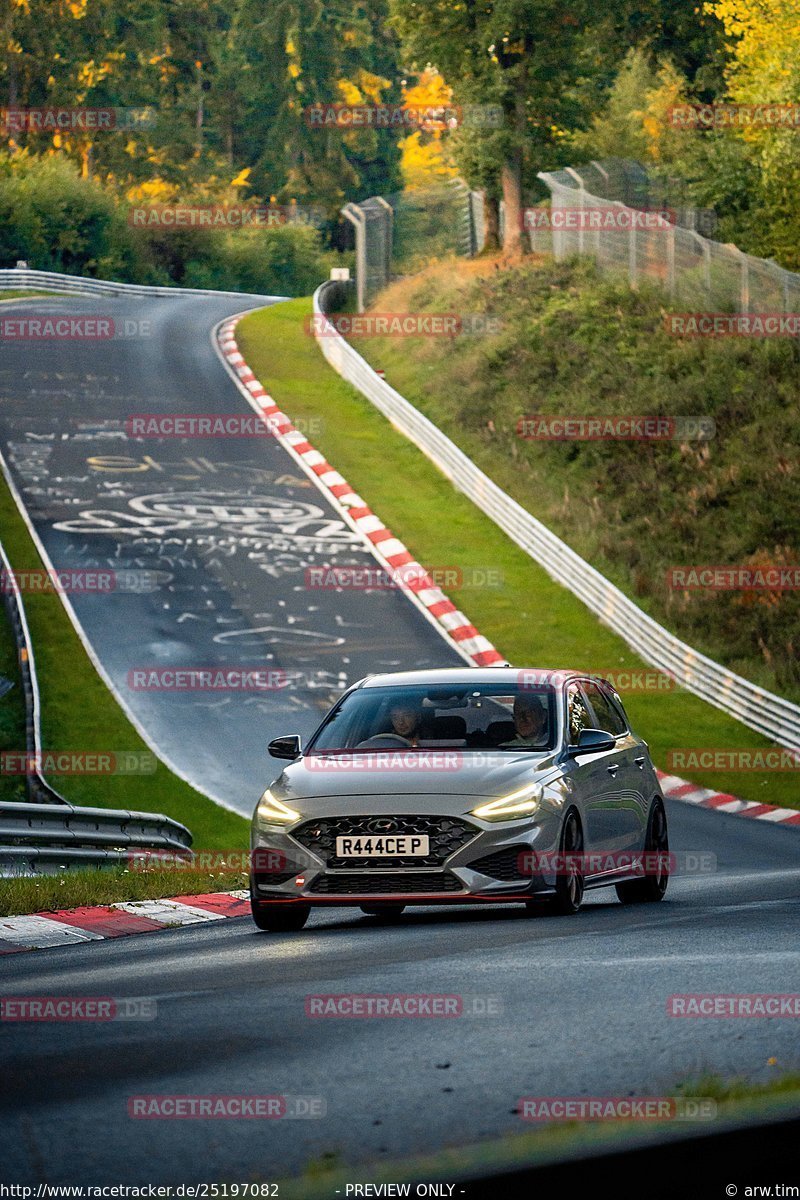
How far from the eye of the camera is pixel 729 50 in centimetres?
5897

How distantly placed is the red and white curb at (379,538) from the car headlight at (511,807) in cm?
1343

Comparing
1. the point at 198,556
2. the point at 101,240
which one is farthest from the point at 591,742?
the point at 101,240

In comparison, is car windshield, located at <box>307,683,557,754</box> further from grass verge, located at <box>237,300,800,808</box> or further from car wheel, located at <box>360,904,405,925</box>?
grass verge, located at <box>237,300,800,808</box>

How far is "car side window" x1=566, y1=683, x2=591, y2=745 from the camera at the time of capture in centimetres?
1273

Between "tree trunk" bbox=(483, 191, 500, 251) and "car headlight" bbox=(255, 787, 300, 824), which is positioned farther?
"tree trunk" bbox=(483, 191, 500, 251)

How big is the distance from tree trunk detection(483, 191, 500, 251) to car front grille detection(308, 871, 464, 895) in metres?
47.3

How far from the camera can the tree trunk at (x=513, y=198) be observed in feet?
178

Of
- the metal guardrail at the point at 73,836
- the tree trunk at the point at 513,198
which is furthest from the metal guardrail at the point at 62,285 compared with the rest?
the metal guardrail at the point at 73,836

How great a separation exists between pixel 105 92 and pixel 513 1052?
102m

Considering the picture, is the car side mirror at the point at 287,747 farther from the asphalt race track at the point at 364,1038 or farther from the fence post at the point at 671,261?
the fence post at the point at 671,261

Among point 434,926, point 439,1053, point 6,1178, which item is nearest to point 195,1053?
point 439,1053

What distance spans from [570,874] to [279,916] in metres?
1.85

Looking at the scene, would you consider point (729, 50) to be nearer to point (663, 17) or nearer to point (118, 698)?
point (663, 17)

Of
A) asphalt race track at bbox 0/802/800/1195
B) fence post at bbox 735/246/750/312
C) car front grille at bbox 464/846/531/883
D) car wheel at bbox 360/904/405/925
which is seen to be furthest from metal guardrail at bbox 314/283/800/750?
asphalt race track at bbox 0/802/800/1195
